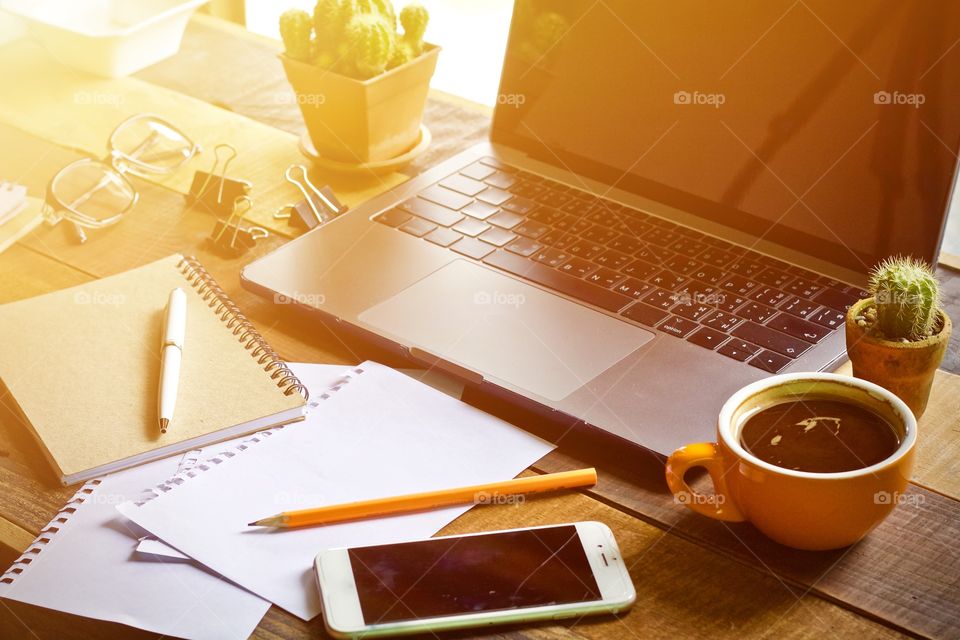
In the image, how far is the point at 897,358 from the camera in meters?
0.76

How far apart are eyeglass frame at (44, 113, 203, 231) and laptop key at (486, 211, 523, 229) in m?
0.42

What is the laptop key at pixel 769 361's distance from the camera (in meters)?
0.84

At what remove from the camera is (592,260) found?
992 mm

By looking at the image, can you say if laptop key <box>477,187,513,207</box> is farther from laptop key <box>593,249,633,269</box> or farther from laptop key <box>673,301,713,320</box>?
laptop key <box>673,301,713,320</box>

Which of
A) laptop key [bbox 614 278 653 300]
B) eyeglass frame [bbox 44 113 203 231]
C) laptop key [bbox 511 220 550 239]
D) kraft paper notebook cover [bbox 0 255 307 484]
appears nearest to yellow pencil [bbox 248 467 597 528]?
kraft paper notebook cover [bbox 0 255 307 484]

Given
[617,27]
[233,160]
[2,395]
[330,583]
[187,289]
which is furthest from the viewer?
[233,160]

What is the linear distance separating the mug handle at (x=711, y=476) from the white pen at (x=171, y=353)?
0.39m

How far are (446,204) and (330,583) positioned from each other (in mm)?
523

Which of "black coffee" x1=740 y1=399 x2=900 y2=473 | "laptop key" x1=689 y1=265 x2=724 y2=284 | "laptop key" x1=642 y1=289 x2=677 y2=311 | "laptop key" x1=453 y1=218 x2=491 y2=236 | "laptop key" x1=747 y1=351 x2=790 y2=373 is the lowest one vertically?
"laptop key" x1=453 y1=218 x2=491 y2=236

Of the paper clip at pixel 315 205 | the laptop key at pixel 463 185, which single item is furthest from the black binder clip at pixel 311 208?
the laptop key at pixel 463 185

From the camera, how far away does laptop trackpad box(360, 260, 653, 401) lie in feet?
2.81

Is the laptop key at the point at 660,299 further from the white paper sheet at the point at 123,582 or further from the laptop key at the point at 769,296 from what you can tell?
the white paper sheet at the point at 123,582

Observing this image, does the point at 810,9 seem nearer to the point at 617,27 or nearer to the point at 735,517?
the point at 617,27

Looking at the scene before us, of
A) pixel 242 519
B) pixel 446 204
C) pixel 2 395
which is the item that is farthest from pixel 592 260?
pixel 2 395
